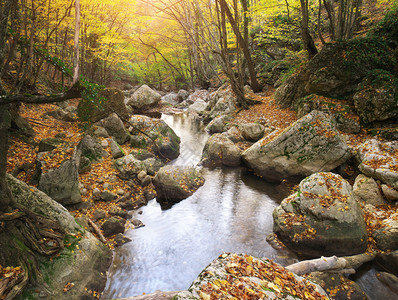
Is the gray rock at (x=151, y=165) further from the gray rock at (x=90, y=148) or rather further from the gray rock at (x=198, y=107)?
the gray rock at (x=198, y=107)

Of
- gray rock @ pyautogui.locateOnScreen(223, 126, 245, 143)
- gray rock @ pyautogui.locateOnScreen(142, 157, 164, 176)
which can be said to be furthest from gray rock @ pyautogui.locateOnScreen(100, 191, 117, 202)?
gray rock @ pyautogui.locateOnScreen(223, 126, 245, 143)

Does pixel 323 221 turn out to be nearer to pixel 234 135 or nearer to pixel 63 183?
pixel 63 183

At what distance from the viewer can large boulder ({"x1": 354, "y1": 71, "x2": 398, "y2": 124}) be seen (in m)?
7.84

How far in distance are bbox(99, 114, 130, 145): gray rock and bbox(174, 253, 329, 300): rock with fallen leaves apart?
860cm

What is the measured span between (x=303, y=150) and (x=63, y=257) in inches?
320

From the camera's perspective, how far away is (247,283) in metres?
2.93

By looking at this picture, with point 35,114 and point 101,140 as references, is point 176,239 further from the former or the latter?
point 35,114

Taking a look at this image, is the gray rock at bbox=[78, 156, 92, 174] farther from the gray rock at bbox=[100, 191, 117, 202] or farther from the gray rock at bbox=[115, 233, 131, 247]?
the gray rock at bbox=[115, 233, 131, 247]

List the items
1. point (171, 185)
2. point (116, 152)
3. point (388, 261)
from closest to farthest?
point (388, 261), point (171, 185), point (116, 152)

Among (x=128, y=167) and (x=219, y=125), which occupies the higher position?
(x=219, y=125)

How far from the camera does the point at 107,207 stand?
22.9ft

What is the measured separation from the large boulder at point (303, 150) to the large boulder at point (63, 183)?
6871 millimetres

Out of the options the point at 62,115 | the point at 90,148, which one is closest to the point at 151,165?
the point at 90,148

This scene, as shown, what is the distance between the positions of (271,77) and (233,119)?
7.21 metres
